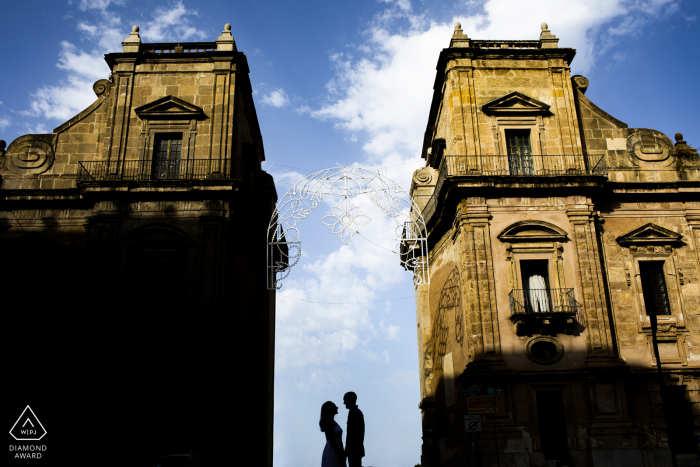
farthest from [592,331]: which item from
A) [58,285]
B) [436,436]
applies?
[58,285]

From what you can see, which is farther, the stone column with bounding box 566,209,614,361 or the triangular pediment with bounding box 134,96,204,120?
the triangular pediment with bounding box 134,96,204,120

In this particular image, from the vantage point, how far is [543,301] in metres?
21.6

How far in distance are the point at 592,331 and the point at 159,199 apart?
1529cm

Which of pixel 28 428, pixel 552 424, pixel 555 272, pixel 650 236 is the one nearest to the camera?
pixel 28 428

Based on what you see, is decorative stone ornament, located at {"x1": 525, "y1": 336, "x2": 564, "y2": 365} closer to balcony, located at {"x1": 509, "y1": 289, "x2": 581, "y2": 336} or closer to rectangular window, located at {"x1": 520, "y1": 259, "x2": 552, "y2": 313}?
balcony, located at {"x1": 509, "y1": 289, "x2": 581, "y2": 336}

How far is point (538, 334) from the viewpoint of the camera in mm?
20859

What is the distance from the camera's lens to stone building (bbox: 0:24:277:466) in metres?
19.5

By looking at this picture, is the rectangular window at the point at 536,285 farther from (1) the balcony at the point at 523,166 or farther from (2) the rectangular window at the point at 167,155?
(2) the rectangular window at the point at 167,155

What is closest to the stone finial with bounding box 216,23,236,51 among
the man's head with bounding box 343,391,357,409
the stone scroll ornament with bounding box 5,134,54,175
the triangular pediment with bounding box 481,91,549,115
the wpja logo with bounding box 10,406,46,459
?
the stone scroll ornament with bounding box 5,134,54,175

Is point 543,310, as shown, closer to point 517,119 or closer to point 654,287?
point 654,287

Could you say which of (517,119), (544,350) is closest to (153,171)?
(517,119)

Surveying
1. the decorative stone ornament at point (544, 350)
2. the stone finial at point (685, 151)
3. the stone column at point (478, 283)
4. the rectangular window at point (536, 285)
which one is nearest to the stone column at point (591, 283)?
the decorative stone ornament at point (544, 350)

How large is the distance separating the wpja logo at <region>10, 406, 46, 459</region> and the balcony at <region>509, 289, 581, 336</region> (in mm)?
15319

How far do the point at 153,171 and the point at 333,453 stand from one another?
17.4 meters
